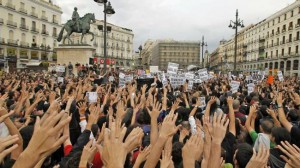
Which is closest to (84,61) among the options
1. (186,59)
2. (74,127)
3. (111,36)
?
(74,127)

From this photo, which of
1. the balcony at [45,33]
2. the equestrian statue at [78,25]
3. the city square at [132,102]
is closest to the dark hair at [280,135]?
the city square at [132,102]

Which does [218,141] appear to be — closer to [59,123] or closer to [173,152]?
[173,152]

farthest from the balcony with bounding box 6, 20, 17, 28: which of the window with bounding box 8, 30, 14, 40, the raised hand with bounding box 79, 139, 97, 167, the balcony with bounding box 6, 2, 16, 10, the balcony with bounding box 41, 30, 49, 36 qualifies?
the raised hand with bounding box 79, 139, 97, 167

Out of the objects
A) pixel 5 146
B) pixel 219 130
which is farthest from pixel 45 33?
pixel 5 146

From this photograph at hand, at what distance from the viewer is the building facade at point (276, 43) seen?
57300 millimetres

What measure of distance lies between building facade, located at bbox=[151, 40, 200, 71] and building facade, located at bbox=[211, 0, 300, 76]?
42113mm

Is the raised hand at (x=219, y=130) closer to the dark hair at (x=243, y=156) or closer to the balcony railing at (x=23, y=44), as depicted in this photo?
the dark hair at (x=243, y=156)

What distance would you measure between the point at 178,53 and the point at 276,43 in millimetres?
65780

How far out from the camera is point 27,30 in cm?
5147

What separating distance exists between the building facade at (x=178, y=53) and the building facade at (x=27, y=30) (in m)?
72.7

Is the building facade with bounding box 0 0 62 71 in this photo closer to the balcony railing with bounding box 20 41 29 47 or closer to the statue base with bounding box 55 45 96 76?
the balcony railing with bounding box 20 41 29 47

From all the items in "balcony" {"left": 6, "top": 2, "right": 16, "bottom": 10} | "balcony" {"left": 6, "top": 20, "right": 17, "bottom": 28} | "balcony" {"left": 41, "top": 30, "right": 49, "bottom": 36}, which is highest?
"balcony" {"left": 6, "top": 2, "right": 16, "bottom": 10}

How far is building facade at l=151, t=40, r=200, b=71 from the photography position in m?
128

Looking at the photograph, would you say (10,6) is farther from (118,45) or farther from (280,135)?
(280,135)
